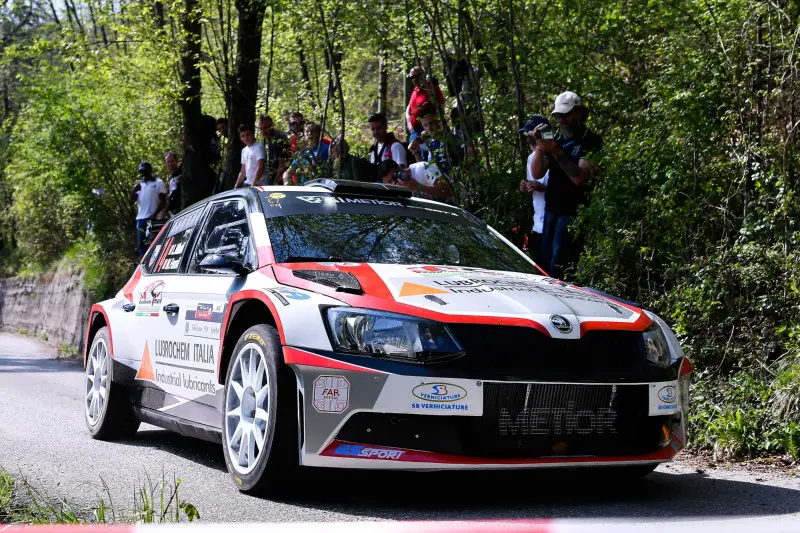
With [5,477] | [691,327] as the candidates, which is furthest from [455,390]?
[691,327]

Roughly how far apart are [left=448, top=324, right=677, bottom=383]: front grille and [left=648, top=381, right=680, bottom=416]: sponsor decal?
0.09 meters

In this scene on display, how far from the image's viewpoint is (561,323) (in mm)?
5191

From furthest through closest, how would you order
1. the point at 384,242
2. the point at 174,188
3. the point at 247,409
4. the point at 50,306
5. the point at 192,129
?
the point at 50,306 → the point at 174,188 → the point at 192,129 → the point at 384,242 → the point at 247,409

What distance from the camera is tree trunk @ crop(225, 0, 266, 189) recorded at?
16562mm

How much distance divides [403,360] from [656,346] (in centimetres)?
136

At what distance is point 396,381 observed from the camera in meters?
4.90

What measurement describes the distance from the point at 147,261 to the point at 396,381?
3.95 meters

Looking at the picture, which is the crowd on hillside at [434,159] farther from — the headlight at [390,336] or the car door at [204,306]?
the headlight at [390,336]

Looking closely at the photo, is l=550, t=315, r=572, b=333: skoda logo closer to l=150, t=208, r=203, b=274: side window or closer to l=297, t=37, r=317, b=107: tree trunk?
l=150, t=208, r=203, b=274: side window

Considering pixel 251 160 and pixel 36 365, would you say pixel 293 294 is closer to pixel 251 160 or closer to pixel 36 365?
pixel 251 160

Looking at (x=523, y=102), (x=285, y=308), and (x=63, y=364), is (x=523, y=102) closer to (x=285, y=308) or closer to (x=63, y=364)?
(x=285, y=308)

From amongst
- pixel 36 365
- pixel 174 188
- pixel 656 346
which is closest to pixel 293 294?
pixel 656 346

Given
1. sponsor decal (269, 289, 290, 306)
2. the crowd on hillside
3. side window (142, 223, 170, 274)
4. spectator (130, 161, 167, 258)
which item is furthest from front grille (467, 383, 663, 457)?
spectator (130, 161, 167, 258)

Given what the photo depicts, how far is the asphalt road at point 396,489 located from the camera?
500 centimetres
